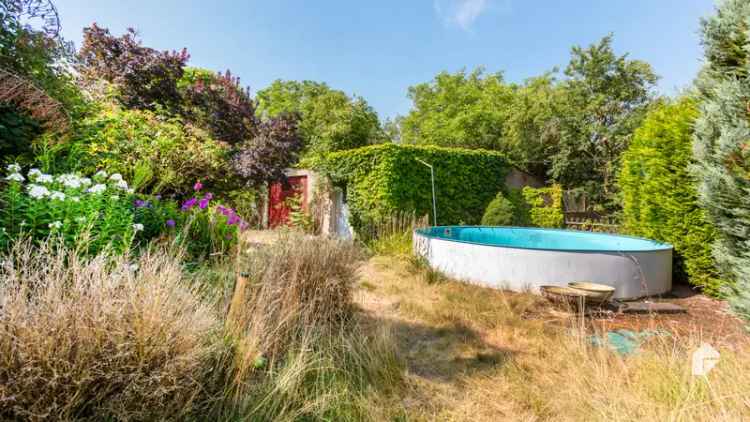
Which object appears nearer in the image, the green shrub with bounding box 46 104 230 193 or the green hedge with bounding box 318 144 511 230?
the green shrub with bounding box 46 104 230 193

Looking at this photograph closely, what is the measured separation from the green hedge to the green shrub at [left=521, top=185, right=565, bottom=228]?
1078 millimetres

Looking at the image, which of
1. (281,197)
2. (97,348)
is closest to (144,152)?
(97,348)

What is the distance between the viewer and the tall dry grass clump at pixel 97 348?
1281mm

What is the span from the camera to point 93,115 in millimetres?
4934

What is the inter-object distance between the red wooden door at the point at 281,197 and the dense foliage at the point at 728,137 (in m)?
10.3

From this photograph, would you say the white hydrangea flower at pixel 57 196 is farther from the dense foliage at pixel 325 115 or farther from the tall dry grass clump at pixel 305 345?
the dense foliage at pixel 325 115

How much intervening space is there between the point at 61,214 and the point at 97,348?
1.68 m

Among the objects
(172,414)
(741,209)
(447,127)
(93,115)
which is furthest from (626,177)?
(447,127)

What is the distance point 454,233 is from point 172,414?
7.86 metres

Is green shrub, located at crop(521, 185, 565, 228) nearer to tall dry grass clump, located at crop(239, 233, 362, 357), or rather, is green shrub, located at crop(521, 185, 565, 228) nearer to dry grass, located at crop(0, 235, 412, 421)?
tall dry grass clump, located at crop(239, 233, 362, 357)

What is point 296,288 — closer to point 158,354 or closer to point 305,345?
point 305,345

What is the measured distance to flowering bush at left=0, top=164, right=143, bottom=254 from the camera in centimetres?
238

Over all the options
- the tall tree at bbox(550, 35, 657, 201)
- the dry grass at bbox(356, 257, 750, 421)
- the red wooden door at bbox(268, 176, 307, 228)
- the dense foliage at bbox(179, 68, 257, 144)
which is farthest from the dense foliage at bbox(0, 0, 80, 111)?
the tall tree at bbox(550, 35, 657, 201)

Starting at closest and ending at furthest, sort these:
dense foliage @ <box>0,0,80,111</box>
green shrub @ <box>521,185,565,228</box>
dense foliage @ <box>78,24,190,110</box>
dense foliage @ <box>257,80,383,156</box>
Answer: dense foliage @ <box>0,0,80,111</box>
dense foliage @ <box>78,24,190,110</box>
green shrub @ <box>521,185,565,228</box>
dense foliage @ <box>257,80,383,156</box>
